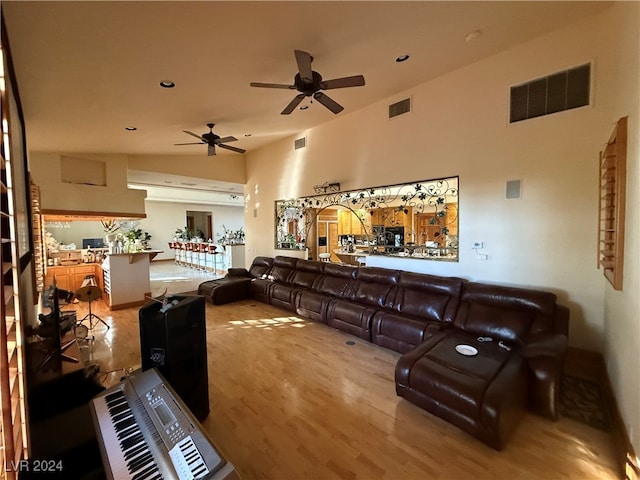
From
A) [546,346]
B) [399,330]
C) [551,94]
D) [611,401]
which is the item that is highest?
[551,94]

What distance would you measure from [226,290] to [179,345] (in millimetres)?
3869

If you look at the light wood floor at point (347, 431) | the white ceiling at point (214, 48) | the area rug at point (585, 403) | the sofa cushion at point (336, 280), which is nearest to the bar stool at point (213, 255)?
the sofa cushion at point (336, 280)

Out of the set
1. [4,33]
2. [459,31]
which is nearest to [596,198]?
[459,31]

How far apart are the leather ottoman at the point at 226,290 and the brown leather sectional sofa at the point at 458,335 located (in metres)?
1.39

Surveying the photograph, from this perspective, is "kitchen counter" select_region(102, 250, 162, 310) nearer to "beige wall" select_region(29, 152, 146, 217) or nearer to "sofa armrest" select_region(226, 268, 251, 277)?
"beige wall" select_region(29, 152, 146, 217)

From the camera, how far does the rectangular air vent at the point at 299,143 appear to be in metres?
6.23

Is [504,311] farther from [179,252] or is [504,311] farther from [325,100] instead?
[179,252]

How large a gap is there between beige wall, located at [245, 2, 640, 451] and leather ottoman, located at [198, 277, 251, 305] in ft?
11.4

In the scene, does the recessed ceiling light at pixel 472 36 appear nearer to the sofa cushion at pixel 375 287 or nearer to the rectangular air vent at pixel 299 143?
the sofa cushion at pixel 375 287

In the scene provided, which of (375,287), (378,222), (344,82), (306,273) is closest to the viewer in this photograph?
(344,82)

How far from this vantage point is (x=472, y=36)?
3035 millimetres

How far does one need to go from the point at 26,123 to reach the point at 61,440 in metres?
4.23

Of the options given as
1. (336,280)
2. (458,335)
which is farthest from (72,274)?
(458,335)

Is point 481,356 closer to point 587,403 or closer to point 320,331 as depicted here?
point 587,403
